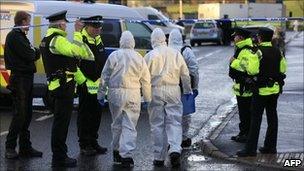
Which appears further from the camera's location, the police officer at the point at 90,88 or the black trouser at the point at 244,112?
the black trouser at the point at 244,112

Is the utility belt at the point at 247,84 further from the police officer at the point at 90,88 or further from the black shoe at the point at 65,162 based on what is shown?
the black shoe at the point at 65,162

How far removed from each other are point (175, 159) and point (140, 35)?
5.90m

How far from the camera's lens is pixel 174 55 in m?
8.06

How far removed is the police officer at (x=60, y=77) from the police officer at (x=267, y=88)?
2.23 m

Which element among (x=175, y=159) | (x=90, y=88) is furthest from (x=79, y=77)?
(x=175, y=159)

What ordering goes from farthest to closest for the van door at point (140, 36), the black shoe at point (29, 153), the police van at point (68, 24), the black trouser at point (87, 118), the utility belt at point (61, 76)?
the van door at point (140, 36) < the police van at point (68, 24) < the black trouser at point (87, 118) < the black shoe at point (29, 153) < the utility belt at point (61, 76)

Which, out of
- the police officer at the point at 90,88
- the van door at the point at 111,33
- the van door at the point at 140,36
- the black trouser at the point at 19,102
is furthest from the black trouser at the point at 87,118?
the van door at the point at 140,36

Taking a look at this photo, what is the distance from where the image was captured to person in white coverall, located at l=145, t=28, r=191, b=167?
7973 millimetres

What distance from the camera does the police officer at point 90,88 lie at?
8578mm

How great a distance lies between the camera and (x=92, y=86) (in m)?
8.65

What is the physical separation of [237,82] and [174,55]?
134 centimetres

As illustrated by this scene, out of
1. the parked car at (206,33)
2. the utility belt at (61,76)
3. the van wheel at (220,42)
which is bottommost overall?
the van wheel at (220,42)

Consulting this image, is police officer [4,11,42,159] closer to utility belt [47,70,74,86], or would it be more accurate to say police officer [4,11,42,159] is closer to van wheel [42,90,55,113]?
van wheel [42,90,55,113]

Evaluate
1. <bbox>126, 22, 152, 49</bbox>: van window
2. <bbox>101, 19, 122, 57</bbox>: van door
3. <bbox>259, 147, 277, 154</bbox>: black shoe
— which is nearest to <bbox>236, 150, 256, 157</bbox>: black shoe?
<bbox>259, 147, 277, 154</bbox>: black shoe
